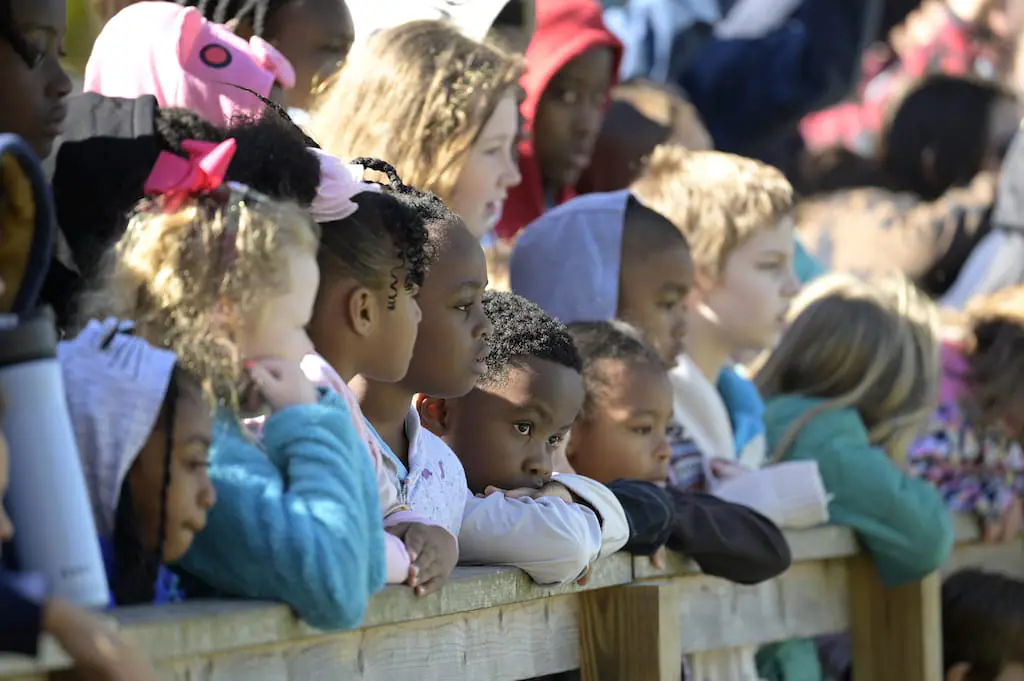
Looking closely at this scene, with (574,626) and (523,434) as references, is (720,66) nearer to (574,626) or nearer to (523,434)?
(523,434)

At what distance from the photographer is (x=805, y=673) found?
5574mm

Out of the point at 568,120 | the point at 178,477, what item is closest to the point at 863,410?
the point at 568,120

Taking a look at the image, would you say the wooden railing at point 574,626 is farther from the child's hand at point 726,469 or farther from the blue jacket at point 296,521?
the child's hand at point 726,469

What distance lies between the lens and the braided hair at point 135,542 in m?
2.91

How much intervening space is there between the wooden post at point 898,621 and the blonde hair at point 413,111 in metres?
1.80

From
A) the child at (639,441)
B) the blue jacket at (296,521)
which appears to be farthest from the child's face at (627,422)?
the blue jacket at (296,521)

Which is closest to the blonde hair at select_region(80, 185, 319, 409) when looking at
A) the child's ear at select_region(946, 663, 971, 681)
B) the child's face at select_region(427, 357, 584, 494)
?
the child's face at select_region(427, 357, 584, 494)

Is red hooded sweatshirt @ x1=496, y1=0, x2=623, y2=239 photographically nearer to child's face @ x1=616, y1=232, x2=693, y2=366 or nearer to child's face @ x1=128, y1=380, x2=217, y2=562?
child's face @ x1=616, y1=232, x2=693, y2=366

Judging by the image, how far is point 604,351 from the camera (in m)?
4.86

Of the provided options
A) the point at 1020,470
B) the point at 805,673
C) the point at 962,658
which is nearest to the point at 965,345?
the point at 1020,470

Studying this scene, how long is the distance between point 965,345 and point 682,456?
1990 millimetres

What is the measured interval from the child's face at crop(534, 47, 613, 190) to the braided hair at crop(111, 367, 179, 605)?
137 inches

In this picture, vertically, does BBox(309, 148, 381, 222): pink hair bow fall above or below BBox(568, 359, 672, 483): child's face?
above

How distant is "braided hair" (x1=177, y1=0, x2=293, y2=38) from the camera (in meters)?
4.73
